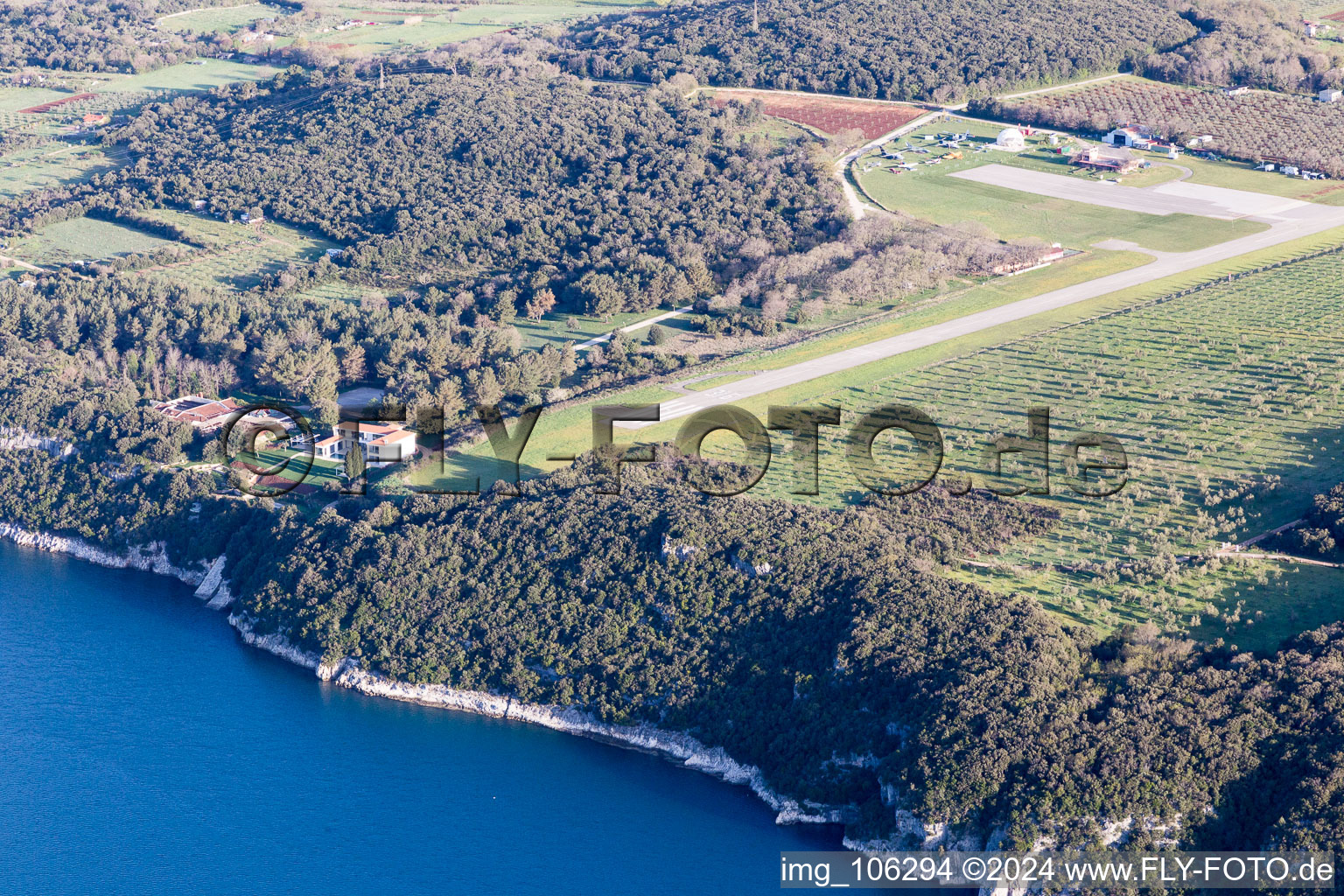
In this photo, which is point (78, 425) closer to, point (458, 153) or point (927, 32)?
point (458, 153)

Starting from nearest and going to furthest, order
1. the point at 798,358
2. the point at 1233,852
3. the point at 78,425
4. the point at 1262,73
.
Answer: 1. the point at 1233,852
2. the point at 78,425
3. the point at 798,358
4. the point at 1262,73

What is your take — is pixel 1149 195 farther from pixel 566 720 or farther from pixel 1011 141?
pixel 566 720

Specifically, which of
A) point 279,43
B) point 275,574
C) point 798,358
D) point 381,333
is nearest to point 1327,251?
point 798,358

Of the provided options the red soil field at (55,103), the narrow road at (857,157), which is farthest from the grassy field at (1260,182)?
the red soil field at (55,103)

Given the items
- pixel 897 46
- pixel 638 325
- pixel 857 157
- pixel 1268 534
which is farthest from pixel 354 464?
pixel 897 46

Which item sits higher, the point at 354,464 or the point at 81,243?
the point at 81,243

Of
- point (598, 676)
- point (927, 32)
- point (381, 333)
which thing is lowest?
point (598, 676)

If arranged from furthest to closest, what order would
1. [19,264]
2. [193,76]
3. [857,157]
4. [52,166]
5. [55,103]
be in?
1. [193,76]
2. [55,103]
3. [52,166]
4. [857,157]
5. [19,264]
